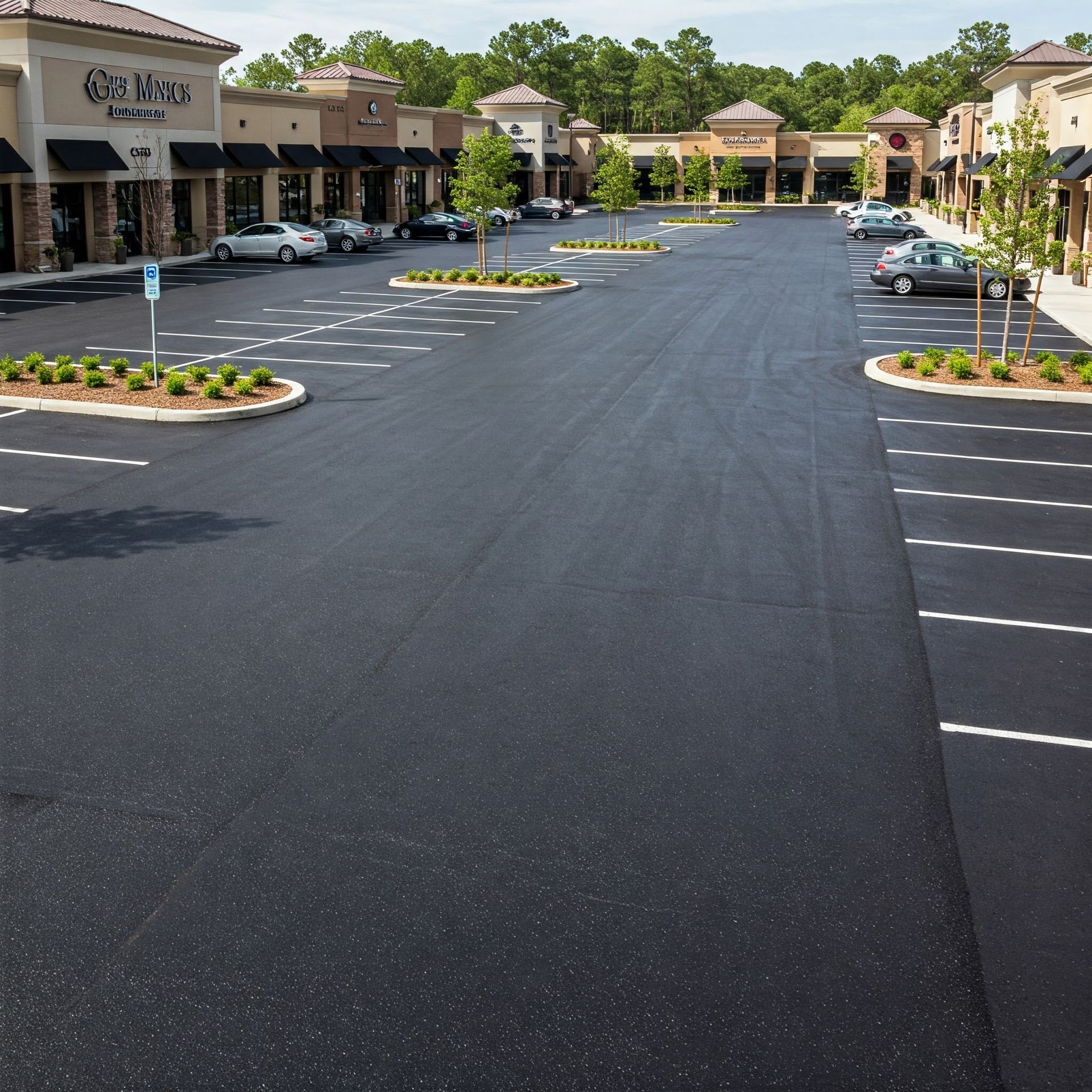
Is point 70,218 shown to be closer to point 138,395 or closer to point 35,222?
point 35,222

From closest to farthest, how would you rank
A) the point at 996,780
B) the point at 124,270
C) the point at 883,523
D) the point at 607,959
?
the point at 607,959
the point at 996,780
the point at 883,523
the point at 124,270

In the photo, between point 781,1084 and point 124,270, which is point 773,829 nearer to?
point 781,1084

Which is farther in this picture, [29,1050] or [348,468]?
[348,468]

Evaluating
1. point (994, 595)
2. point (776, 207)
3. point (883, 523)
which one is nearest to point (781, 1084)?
point (994, 595)

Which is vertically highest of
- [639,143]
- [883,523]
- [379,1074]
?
[639,143]

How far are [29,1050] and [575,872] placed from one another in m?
2.80

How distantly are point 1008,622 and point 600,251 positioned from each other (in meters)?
43.3

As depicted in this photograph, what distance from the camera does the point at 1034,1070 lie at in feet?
17.5

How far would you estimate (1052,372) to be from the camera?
67.6 feet

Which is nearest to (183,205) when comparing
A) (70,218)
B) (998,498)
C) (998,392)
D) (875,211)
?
(70,218)

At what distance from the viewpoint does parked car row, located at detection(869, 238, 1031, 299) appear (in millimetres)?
35312

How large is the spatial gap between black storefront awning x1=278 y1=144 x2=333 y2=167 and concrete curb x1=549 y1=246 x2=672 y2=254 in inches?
461

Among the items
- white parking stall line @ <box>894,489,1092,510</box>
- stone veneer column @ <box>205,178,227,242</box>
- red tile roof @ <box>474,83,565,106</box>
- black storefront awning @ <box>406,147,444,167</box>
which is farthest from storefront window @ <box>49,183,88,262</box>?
red tile roof @ <box>474,83,565,106</box>

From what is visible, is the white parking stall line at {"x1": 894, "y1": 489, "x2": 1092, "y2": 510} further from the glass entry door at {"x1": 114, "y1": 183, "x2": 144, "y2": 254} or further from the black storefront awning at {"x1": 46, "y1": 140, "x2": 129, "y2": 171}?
the glass entry door at {"x1": 114, "y1": 183, "x2": 144, "y2": 254}
